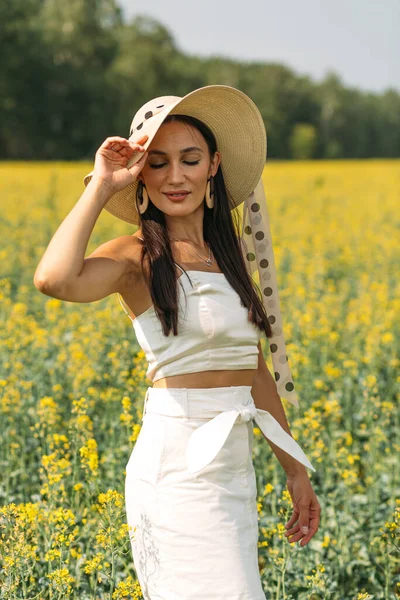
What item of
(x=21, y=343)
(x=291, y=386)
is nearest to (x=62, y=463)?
(x=291, y=386)

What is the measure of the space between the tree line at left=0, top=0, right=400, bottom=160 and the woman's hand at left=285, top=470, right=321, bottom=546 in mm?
41639

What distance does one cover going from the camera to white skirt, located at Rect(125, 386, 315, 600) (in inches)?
76.1

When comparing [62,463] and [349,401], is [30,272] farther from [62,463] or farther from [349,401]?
[62,463]

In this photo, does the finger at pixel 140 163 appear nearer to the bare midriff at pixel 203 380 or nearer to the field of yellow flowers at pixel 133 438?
the bare midriff at pixel 203 380

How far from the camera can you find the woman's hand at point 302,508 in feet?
8.11

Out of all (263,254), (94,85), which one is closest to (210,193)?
(263,254)

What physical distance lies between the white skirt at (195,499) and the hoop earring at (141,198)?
1.59ft

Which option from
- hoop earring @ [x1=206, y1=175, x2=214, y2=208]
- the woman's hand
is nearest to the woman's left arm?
the woman's hand

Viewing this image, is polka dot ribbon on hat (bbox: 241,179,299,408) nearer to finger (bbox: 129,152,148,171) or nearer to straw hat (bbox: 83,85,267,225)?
straw hat (bbox: 83,85,267,225)

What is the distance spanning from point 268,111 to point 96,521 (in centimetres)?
6610

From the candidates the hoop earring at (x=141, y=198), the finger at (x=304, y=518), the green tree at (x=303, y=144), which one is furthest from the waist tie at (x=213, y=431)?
the green tree at (x=303, y=144)

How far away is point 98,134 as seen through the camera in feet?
157

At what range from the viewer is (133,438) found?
2992mm

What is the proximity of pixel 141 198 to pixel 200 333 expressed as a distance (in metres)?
0.45
